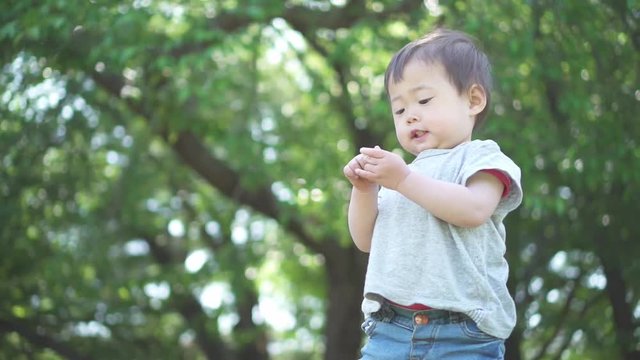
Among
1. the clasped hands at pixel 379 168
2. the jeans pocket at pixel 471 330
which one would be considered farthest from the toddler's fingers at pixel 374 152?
the jeans pocket at pixel 471 330

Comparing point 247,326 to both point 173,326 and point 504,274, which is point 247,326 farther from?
point 504,274

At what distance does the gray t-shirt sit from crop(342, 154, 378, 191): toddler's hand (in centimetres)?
9

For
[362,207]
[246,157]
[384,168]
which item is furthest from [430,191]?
[246,157]

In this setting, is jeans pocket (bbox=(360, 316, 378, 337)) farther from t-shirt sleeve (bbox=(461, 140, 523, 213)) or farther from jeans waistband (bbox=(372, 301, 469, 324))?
t-shirt sleeve (bbox=(461, 140, 523, 213))

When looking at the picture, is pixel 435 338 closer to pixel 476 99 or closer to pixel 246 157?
pixel 476 99

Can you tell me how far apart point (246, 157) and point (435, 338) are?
16.2 ft

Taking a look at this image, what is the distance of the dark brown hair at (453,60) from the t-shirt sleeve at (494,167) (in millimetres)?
154

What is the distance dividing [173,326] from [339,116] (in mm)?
→ 2796

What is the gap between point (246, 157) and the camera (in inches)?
284

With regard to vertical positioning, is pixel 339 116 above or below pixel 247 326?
above

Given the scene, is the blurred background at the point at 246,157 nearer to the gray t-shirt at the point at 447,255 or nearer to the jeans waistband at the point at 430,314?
the gray t-shirt at the point at 447,255

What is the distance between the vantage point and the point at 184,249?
10484mm

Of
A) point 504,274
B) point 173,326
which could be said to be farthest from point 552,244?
point 504,274

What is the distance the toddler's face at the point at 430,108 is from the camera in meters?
2.44
